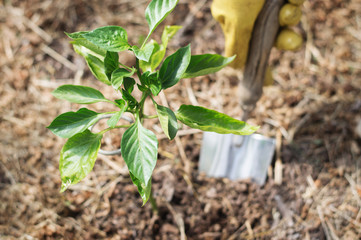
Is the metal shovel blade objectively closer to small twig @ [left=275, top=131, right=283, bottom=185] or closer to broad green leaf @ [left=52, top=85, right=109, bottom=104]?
small twig @ [left=275, top=131, right=283, bottom=185]

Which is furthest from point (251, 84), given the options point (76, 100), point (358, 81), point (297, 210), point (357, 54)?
point (357, 54)

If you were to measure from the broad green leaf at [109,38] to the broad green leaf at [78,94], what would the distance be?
7.6 inches

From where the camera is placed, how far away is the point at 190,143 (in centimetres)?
164

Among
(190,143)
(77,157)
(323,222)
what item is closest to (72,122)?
(77,157)

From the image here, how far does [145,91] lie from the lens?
97cm

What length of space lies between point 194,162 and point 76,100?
0.77 m

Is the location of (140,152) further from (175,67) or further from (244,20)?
(244,20)

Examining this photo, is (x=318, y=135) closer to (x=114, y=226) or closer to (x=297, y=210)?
(x=297, y=210)

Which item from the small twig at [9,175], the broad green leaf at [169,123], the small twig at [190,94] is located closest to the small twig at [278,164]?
the small twig at [190,94]

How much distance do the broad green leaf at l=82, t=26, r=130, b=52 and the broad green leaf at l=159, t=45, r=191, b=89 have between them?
12 centimetres

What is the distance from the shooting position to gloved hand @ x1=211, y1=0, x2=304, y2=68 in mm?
1105

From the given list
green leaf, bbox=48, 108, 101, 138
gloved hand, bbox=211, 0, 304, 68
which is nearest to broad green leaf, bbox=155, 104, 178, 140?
green leaf, bbox=48, 108, 101, 138

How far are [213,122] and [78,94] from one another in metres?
0.41

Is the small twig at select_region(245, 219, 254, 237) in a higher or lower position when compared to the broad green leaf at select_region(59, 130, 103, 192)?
lower
